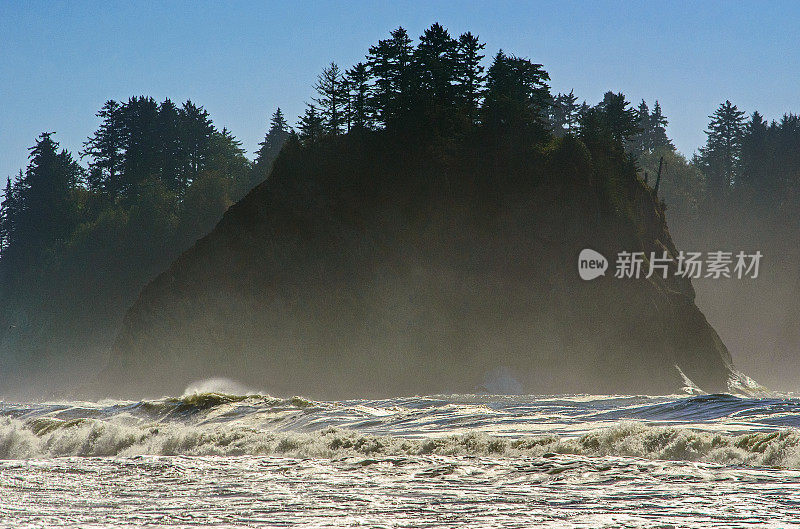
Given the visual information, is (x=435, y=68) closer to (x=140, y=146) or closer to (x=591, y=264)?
(x=591, y=264)

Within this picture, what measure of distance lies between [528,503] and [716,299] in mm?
81707

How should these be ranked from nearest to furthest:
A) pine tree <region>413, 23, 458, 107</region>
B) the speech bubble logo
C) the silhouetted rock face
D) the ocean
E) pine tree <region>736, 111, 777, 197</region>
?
the ocean, the silhouetted rock face, the speech bubble logo, pine tree <region>413, 23, 458, 107</region>, pine tree <region>736, 111, 777, 197</region>

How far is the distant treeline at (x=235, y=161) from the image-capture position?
4844cm

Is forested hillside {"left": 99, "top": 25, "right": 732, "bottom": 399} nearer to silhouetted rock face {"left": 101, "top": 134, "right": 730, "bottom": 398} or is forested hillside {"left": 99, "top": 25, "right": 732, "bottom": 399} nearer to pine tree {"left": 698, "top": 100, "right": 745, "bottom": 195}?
silhouetted rock face {"left": 101, "top": 134, "right": 730, "bottom": 398}

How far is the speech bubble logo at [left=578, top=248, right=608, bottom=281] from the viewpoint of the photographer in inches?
1714

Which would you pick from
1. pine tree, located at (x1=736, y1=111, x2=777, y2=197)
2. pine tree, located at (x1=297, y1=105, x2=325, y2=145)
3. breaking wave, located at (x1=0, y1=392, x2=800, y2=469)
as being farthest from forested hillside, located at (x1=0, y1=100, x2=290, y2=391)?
pine tree, located at (x1=736, y1=111, x2=777, y2=197)

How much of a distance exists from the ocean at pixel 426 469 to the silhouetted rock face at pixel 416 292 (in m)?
20.7

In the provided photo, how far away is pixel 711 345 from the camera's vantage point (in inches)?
1842

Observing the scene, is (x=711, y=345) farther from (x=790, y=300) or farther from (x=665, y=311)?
(x=790, y=300)

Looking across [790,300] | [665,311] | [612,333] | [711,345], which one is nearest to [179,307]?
[612,333]

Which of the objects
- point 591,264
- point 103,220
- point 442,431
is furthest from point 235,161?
point 442,431

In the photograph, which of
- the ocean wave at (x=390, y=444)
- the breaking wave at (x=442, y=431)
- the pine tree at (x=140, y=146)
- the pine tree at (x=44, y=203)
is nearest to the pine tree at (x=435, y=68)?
the breaking wave at (x=442, y=431)

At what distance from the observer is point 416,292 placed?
140 ft

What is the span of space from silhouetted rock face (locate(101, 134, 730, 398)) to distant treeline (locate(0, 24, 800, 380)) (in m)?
2.60
